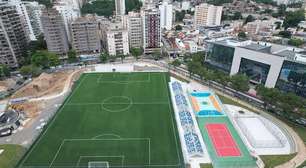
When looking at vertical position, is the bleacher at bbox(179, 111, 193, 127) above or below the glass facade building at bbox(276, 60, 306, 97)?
below

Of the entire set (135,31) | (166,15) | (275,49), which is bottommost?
(275,49)


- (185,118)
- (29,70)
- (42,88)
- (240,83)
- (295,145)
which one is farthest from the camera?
(29,70)

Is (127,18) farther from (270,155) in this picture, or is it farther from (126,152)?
(270,155)

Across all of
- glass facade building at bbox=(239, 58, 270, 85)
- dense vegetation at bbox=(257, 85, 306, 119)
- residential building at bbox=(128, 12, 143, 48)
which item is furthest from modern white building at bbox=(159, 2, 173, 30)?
dense vegetation at bbox=(257, 85, 306, 119)

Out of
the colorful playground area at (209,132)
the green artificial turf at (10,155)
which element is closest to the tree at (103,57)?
the colorful playground area at (209,132)

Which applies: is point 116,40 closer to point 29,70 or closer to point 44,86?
point 29,70

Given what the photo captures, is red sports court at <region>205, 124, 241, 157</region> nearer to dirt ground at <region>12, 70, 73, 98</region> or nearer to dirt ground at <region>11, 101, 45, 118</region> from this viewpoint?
dirt ground at <region>11, 101, 45, 118</region>

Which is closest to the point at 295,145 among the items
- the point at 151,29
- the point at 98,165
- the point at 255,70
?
the point at 255,70

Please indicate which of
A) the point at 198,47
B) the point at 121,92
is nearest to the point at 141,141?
the point at 121,92
